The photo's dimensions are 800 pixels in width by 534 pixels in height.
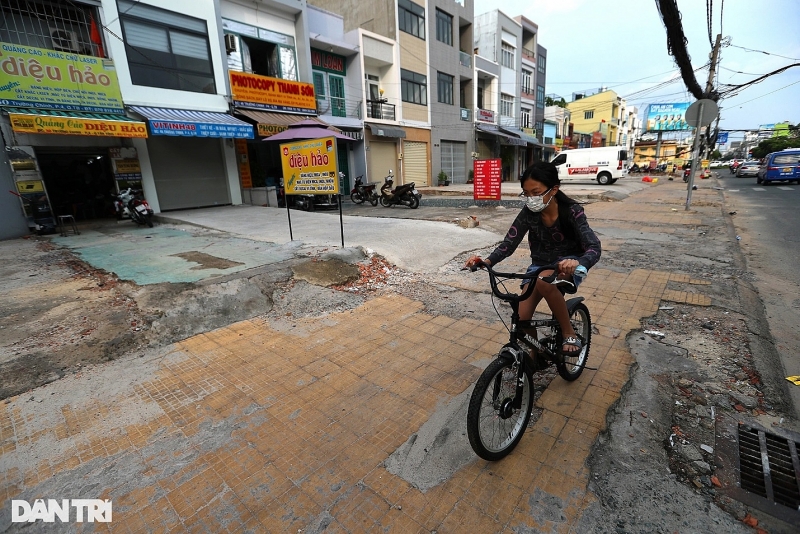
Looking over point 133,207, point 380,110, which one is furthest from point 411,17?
point 133,207

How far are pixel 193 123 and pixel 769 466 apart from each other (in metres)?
13.3

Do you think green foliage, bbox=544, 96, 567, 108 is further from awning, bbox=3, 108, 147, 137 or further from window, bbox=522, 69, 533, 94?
awning, bbox=3, 108, 147, 137

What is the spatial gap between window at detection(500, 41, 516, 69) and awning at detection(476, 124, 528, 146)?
19.3ft

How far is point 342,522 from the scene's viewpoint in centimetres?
194

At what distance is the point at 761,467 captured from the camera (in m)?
2.21

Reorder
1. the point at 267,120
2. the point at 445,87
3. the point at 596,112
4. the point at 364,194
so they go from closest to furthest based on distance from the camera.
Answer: the point at 267,120 → the point at 364,194 → the point at 445,87 → the point at 596,112

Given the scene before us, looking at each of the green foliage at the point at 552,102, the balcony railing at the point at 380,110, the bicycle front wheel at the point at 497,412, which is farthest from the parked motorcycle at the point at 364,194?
the green foliage at the point at 552,102

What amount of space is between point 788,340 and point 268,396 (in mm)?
4987

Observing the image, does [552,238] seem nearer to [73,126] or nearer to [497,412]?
[497,412]

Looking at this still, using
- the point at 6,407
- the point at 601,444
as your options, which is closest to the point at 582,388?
the point at 601,444

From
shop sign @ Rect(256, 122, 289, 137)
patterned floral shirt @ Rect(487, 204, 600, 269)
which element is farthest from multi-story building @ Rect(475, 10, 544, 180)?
patterned floral shirt @ Rect(487, 204, 600, 269)

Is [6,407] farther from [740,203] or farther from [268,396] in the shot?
[740,203]

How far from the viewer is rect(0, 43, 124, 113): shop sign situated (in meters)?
8.65

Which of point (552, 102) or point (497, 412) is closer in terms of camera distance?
point (497, 412)
